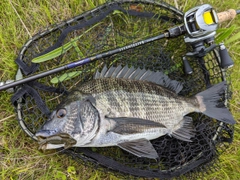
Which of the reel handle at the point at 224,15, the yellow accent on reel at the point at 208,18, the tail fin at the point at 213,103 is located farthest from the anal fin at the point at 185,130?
the reel handle at the point at 224,15

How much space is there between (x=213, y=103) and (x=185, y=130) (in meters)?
0.34

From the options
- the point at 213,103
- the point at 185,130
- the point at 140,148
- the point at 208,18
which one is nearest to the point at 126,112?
the point at 140,148

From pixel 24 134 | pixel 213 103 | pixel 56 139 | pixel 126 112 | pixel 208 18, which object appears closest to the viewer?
pixel 56 139

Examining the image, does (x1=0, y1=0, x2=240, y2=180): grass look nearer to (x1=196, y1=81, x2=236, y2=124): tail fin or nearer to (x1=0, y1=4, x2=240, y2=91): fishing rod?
(x1=0, y1=4, x2=240, y2=91): fishing rod

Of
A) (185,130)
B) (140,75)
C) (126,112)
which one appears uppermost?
(140,75)

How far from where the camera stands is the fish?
2088 mm

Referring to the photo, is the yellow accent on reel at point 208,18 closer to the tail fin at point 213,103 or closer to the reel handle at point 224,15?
the reel handle at point 224,15

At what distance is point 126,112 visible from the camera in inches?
86.8

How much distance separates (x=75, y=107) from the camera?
84.2 inches

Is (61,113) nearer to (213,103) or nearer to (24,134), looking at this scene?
(24,134)

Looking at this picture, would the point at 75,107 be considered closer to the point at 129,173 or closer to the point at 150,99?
the point at 150,99

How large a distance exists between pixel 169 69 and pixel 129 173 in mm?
1019

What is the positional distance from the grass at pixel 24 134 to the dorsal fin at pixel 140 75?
858 mm

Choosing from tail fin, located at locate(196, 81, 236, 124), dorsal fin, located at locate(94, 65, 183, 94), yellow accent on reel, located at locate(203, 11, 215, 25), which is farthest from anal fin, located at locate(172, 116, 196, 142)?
yellow accent on reel, located at locate(203, 11, 215, 25)
